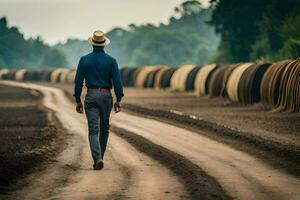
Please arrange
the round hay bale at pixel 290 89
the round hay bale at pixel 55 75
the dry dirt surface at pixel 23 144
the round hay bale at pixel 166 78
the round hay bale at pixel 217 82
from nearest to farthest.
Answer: the dry dirt surface at pixel 23 144, the round hay bale at pixel 290 89, the round hay bale at pixel 217 82, the round hay bale at pixel 166 78, the round hay bale at pixel 55 75

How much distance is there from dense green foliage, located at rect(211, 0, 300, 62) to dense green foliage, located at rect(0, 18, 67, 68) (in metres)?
94.2

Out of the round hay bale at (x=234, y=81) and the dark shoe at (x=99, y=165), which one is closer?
the dark shoe at (x=99, y=165)

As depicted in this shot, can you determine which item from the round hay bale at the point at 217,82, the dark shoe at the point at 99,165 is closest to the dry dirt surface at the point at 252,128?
the dark shoe at the point at 99,165

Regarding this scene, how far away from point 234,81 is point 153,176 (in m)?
21.3

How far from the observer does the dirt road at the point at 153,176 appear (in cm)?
887

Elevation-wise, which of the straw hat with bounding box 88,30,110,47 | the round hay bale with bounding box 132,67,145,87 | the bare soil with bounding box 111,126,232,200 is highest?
the straw hat with bounding box 88,30,110,47

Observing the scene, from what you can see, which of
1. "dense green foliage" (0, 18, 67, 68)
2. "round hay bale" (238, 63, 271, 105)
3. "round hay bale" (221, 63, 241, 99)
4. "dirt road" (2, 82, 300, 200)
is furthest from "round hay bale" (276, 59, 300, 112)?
"dense green foliage" (0, 18, 67, 68)

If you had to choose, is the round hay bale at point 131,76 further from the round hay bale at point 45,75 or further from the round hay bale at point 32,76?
the round hay bale at point 32,76

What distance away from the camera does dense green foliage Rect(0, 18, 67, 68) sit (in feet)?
505

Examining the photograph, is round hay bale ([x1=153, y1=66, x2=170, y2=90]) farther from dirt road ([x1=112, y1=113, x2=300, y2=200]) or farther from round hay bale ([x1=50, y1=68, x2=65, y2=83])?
dirt road ([x1=112, y1=113, x2=300, y2=200])

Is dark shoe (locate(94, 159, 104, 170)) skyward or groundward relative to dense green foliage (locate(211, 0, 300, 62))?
groundward

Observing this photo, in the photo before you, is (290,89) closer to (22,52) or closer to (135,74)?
(135,74)

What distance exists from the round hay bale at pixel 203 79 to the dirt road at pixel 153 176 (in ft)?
73.1

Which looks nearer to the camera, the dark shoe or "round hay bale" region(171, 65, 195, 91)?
the dark shoe
